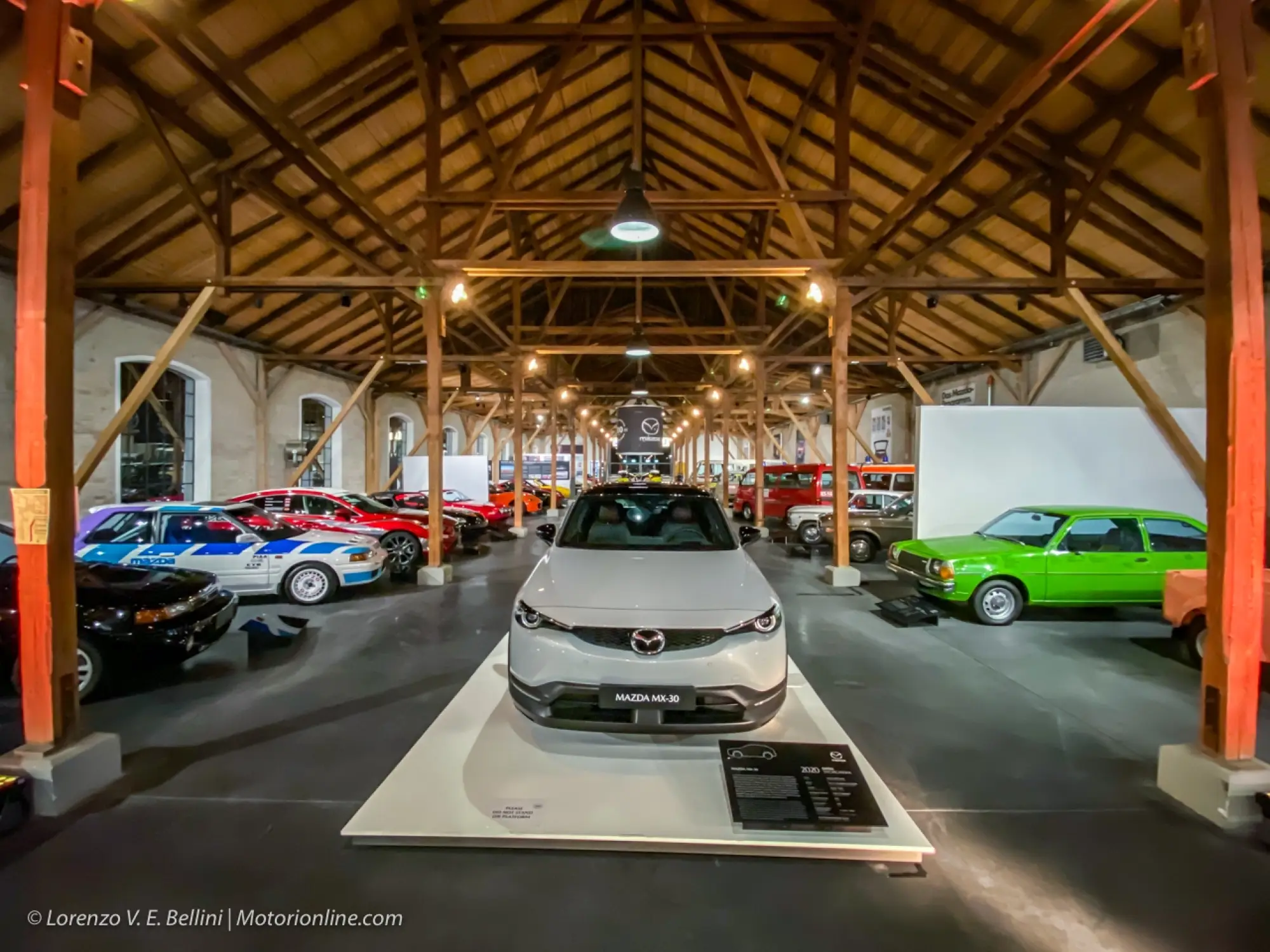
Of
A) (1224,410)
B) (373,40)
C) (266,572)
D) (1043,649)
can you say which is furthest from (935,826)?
(373,40)

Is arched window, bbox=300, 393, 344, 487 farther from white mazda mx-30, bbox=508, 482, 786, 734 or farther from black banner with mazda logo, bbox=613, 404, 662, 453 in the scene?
white mazda mx-30, bbox=508, 482, 786, 734

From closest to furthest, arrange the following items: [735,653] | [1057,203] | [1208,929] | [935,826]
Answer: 1. [1208,929]
2. [935,826]
3. [735,653]
4. [1057,203]

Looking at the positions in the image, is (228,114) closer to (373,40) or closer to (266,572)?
(373,40)

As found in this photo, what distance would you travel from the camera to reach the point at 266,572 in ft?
24.9

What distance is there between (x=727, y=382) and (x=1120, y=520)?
13950 millimetres

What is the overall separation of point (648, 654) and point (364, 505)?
9.03 meters

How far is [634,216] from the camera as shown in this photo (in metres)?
6.50

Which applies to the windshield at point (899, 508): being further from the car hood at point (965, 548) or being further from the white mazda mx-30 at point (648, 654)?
the white mazda mx-30 at point (648, 654)

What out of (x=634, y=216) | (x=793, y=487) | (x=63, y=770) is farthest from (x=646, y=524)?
(x=793, y=487)

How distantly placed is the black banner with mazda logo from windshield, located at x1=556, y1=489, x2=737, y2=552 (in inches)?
690

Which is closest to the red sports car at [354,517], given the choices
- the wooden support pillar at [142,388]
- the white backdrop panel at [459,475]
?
the wooden support pillar at [142,388]

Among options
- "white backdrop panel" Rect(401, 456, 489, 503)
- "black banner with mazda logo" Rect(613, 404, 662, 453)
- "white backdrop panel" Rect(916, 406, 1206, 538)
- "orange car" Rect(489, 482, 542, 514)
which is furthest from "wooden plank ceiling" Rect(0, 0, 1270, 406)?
"black banner with mazda logo" Rect(613, 404, 662, 453)

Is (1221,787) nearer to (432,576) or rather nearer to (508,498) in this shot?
(432,576)

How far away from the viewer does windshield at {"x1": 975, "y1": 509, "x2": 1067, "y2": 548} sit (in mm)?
7309
